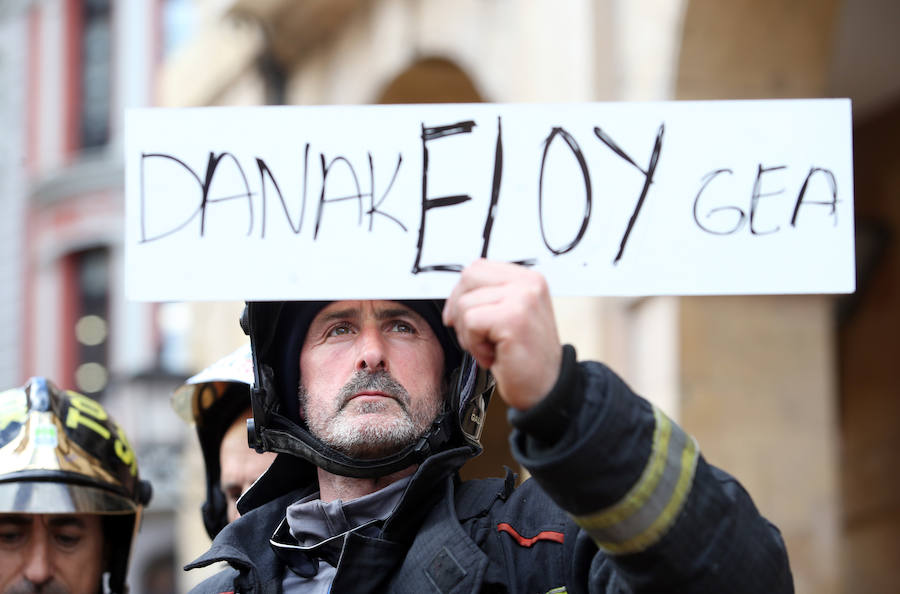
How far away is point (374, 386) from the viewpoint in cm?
199

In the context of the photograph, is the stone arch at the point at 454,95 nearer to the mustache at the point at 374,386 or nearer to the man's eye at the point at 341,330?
the man's eye at the point at 341,330

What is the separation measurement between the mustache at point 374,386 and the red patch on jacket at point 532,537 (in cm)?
28

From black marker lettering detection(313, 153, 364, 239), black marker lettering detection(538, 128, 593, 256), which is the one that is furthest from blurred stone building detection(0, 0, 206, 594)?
black marker lettering detection(538, 128, 593, 256)

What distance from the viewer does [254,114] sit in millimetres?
1835

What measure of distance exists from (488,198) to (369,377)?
40cm

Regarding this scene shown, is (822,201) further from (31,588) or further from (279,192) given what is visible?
(31,588)

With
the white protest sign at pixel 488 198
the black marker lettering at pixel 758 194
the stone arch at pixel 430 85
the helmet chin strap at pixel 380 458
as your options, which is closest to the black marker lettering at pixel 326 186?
the white protest sign at pixel 488 198

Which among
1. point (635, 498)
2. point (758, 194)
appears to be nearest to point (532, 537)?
point (635, 498)

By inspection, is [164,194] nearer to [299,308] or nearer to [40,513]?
[299,308]

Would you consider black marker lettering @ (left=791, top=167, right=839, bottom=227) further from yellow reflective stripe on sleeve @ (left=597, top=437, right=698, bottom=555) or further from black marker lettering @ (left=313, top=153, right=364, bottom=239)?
black marker lettering @ (left=313, top=153, right=364, bottom=239)

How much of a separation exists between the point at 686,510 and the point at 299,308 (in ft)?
3.19

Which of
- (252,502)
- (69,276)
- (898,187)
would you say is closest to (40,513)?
(252,502)

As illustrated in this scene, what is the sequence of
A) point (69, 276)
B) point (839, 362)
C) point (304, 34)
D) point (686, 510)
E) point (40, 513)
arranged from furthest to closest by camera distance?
point (69, 276), point (304, 34), point (839, 362), point (40, 513), point (686, 510)

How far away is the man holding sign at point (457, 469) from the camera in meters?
1.48
